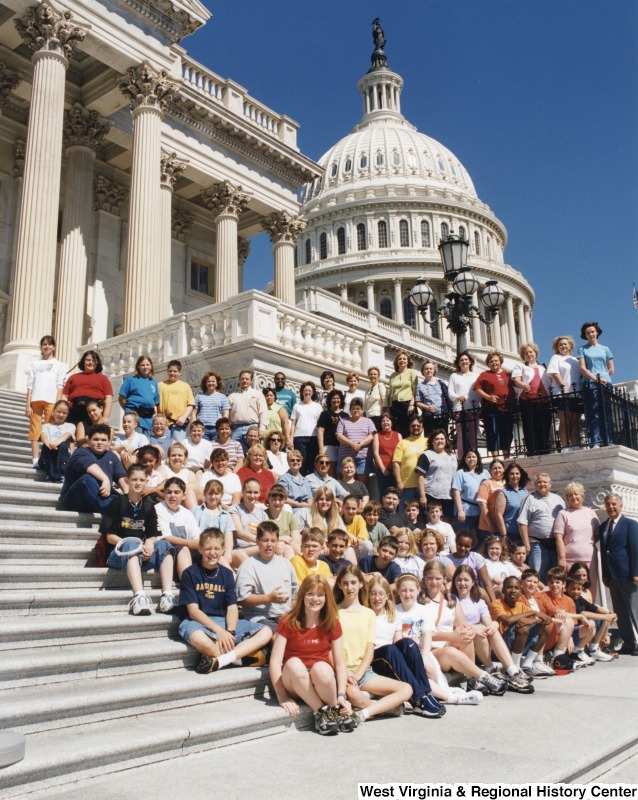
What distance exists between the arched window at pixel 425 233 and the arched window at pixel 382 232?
181 inches

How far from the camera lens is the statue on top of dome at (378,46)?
127500mm

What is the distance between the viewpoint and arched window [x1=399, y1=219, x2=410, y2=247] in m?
92.3

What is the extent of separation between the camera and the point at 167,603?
6746 mm

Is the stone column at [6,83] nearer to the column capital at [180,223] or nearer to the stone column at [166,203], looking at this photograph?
the stone column at [166,203]

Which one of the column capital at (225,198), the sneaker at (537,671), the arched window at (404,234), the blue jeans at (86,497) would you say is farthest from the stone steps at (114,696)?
the arched window at (404,234)

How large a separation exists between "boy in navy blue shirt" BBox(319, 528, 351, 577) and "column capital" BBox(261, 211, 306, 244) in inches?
921

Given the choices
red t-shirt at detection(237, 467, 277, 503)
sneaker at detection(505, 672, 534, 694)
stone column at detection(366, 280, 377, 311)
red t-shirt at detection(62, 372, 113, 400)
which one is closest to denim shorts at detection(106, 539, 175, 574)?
red t-shirt at detection(237, 467, 277, 503)

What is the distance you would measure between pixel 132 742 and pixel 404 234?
304ft

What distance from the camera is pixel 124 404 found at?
1180 centimetres

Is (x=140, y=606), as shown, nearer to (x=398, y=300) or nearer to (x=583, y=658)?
(x=583, y=658)

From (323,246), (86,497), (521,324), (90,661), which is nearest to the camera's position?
(90,661)

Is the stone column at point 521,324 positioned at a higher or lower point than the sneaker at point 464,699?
higher

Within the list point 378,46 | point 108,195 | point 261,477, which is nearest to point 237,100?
point 108,195

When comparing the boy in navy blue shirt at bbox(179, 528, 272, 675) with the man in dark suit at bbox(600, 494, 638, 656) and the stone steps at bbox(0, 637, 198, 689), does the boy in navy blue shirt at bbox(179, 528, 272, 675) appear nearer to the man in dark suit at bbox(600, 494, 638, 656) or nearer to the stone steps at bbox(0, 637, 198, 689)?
→ the stone steps at bbox(0, 637, 198, 689)
